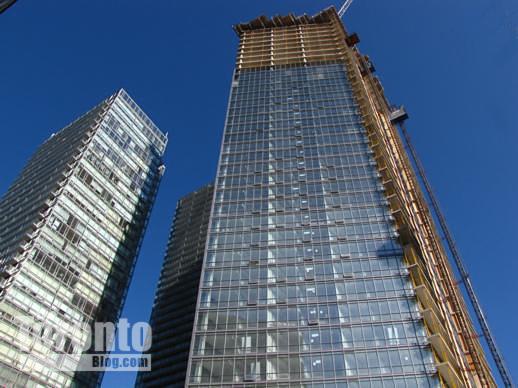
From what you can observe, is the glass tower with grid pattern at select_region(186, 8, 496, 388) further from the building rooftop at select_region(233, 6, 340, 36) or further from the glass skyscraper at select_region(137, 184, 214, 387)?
the glass skyscraper at select_region(137, 184, 214, 387)

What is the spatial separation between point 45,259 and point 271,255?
115 ft

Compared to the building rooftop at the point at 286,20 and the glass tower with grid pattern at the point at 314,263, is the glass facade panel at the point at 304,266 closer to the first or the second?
the glass tower with grid pattern at the point at 314,263

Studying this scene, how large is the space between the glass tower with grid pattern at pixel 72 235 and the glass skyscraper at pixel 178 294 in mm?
25028

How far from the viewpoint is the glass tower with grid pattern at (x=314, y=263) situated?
51.8 m

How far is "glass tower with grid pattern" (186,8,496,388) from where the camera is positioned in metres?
51.8

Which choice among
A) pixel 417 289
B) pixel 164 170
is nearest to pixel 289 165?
pixel 417 289

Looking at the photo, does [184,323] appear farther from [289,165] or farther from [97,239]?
[289,165]

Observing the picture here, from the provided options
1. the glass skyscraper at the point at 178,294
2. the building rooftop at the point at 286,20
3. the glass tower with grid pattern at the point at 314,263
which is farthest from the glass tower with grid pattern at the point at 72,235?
the building rooftop at the point at 286,20

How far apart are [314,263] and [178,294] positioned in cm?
6459

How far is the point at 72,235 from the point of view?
3157 inches

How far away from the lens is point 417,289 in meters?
57.2

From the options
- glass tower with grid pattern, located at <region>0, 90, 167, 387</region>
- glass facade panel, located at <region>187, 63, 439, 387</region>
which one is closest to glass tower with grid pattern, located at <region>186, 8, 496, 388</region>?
glass facade panel, located at <region>187, 63, 439, 387</region>

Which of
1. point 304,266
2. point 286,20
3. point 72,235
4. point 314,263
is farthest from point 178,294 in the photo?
point 286,20

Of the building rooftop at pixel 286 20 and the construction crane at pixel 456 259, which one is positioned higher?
the building rooftop at pixel 286 20
